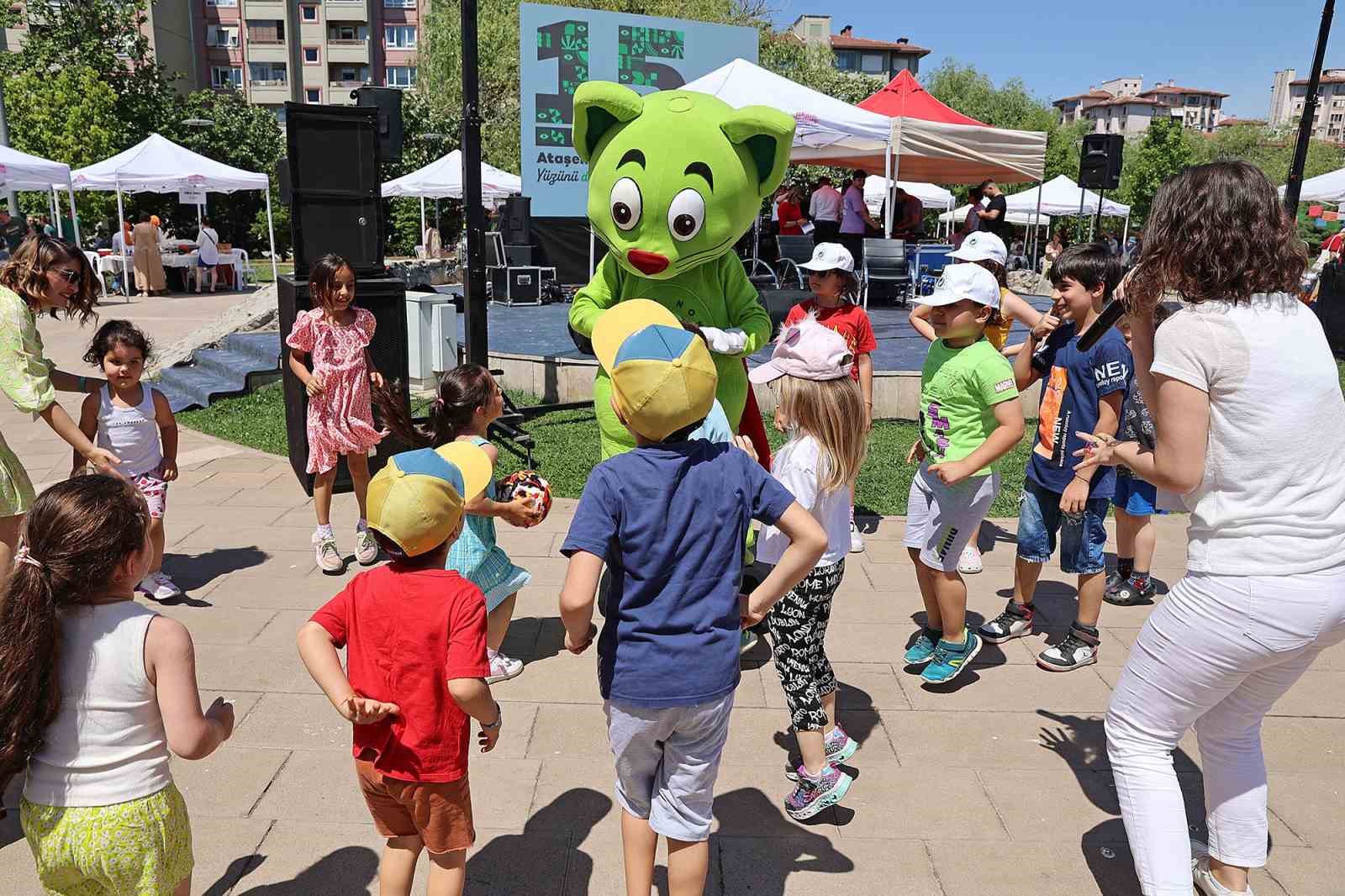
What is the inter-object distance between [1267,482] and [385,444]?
236 inches

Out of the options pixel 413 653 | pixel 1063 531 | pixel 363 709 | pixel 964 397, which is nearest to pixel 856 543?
pixel 1063 531

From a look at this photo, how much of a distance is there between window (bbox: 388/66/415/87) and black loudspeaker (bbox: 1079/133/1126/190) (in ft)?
192

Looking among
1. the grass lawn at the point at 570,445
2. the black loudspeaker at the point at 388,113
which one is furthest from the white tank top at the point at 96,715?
the black loudspeaker at the point at 388,113

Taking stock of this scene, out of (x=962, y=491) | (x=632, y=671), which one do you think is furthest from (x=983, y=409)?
(x=632, y=671)

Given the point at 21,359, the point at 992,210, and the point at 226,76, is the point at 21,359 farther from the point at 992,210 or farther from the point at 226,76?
the point at 226,76

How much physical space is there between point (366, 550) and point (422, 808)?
3.52m

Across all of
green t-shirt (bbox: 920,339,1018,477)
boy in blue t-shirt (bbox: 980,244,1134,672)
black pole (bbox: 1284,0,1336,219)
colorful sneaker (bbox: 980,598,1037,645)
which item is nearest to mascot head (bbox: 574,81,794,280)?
green t-shirt (bbox: 920,339,1018,477)

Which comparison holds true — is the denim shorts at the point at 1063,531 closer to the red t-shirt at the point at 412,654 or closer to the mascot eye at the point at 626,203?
the mascot eye at the point at 626,203

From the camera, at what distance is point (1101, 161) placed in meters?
13.5

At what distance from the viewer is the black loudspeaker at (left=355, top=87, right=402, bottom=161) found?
8.05 metres

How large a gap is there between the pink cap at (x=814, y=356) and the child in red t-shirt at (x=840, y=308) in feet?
7.78

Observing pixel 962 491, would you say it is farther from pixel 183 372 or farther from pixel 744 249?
pixel 744 249

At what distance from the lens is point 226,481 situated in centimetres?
764

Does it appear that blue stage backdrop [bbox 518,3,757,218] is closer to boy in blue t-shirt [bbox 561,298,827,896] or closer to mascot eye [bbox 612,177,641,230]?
mascot eye [bbox 612,177,641,230]
